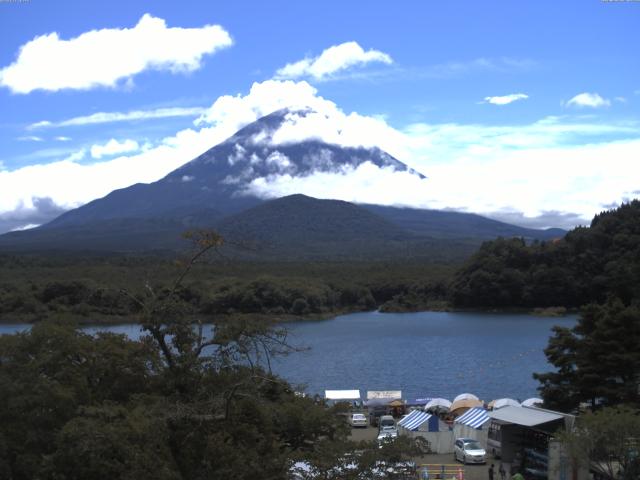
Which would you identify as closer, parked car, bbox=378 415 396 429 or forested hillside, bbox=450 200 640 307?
parked car, bbox=378 415 396 429

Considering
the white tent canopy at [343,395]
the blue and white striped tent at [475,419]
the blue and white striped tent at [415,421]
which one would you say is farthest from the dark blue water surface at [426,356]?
the blue and white striped tent at [475,419]

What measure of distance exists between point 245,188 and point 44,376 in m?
152

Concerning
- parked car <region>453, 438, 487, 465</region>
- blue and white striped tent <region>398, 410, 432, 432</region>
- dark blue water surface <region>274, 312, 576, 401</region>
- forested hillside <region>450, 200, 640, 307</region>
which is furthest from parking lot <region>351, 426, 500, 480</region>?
forested hillside <region>450, 200, 640, 307</region>

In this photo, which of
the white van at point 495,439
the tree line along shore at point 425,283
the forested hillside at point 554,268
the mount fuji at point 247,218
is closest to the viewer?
the white van at point 495,439

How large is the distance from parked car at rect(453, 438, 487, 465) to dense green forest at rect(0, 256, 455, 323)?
2462 centimetres

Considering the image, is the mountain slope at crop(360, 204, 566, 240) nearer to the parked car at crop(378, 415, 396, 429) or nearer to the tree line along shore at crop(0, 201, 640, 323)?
the tree line along shore at crop(0, 201, 640, 323)

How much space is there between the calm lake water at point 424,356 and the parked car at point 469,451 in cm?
512

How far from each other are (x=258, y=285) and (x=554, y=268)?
71.2ft

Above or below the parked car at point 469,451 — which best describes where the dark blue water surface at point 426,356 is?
below

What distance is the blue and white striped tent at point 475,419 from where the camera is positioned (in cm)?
1559

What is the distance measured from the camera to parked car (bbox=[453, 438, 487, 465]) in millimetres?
14133

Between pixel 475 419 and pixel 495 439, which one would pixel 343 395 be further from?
pixel 495 439

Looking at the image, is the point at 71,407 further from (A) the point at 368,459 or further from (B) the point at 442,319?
(B) the point at 442,319

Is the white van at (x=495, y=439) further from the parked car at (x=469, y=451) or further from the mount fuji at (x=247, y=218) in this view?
the mount fuji at (x=247, y=218)
